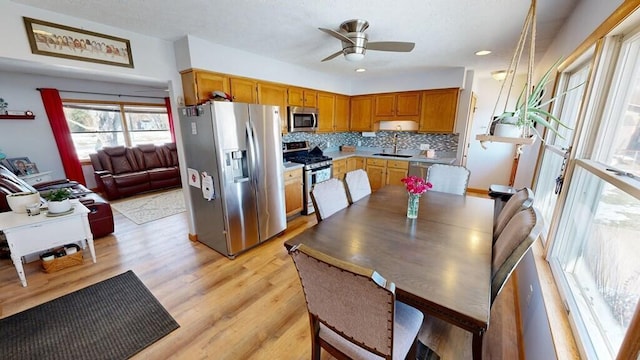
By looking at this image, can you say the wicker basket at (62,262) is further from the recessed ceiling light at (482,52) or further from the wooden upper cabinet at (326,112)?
the recessed ceiling light at (482,52)

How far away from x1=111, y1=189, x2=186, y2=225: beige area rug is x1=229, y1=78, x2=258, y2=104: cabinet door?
8.02 ft

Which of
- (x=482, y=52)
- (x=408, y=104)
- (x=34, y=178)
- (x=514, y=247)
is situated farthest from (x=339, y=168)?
(x=34, y=178)

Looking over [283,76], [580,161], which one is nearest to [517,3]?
[580,161]

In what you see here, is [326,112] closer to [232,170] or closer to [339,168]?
[339,168]

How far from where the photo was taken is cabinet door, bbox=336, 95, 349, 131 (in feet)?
15.3

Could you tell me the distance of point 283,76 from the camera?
3514 mm

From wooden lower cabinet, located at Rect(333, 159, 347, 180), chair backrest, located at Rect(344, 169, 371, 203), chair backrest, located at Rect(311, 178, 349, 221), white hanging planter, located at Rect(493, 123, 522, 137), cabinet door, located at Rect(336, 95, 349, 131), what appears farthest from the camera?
cabinet door, located at Rect(336, 95, 349, 131)

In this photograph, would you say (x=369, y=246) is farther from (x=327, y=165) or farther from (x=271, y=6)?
(x=327, y=165)

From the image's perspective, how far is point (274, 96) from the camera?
344cm

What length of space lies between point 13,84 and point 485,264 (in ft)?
23.7

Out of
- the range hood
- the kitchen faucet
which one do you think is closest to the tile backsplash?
the kitchen faucet

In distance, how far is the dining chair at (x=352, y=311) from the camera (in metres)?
0.85

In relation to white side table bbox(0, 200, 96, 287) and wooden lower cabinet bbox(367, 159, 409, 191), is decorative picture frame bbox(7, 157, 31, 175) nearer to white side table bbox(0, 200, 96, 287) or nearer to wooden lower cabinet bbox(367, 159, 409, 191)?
white side table bbox(0, 200, 96, 287)

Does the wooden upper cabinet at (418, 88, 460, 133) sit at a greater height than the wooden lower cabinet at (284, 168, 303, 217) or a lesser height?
greater
